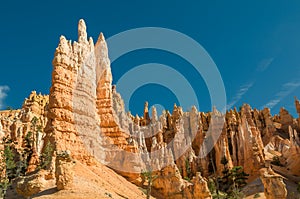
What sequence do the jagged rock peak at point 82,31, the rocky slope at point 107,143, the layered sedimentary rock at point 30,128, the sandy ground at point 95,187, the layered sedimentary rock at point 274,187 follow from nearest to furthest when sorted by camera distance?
the layered sedimentary rock at point 274,187
the sandy ground at point 95,187
the rocky slope at point 107,143
the layered sedimentary rock at point 30,128
the jagged rock peak at point 82,31

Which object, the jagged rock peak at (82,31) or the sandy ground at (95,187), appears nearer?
the sandy ground at (95,187)

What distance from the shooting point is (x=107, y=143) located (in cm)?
5731

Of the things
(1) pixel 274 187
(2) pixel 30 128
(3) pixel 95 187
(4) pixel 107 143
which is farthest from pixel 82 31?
(1) pixel 274 187

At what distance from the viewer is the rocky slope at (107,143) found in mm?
42188

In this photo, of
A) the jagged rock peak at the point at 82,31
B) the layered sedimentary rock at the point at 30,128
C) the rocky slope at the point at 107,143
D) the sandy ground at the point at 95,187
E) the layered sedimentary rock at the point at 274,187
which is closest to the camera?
the layered sedimentary rock at the point at 274,187

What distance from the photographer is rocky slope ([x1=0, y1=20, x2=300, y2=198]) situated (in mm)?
42188

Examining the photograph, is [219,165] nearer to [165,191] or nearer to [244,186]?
[244,186]

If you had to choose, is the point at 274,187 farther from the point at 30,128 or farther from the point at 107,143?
the point at 30,128

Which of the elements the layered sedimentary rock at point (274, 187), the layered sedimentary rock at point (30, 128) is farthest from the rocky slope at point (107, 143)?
the layered sedimentary rock at point (30, 128)

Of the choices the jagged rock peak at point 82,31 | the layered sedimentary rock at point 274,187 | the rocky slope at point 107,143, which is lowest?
the layered sedimentary rock at point 274,187

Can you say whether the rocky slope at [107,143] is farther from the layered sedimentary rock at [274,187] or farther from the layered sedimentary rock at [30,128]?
the layered sedimentary rock at [30,128]

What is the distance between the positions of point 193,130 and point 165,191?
4272 centimetres

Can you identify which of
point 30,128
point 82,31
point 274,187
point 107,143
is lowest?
point 274,187

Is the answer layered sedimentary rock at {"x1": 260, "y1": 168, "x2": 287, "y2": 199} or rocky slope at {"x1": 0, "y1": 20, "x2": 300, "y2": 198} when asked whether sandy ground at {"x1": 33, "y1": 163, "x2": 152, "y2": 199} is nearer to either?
rocky slope at {"x1": 0, "y1": 20, "x2": 300, "y2": 198}
